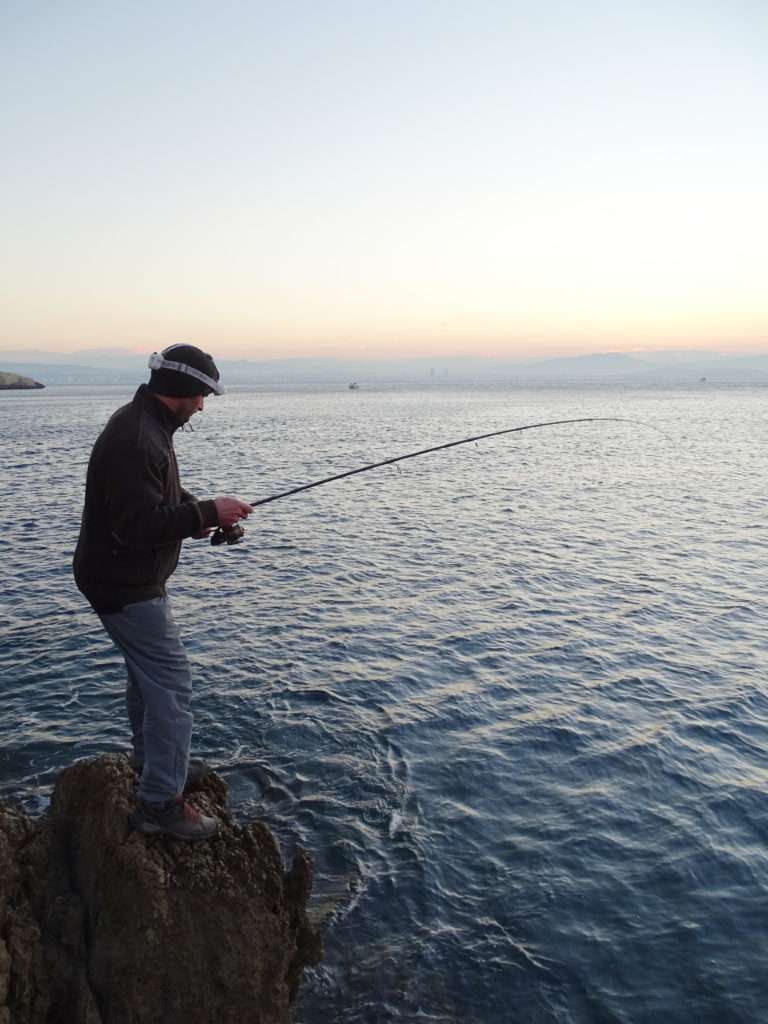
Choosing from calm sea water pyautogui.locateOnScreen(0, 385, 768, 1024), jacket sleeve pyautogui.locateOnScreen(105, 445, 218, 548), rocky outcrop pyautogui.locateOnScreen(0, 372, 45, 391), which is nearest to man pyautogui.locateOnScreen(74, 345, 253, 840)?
jacket sleeve pyautogui.locateOnScreen(105, 445, 218, 548)

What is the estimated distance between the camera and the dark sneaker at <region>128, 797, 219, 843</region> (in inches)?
183

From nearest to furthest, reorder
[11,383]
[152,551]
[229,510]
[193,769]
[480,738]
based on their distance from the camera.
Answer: [152,551] < [229,510] < [193,769] < [480,738] < [11,383]

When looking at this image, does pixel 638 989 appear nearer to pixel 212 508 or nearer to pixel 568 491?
pixel 212 508

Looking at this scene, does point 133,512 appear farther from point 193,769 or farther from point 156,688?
point 193,769

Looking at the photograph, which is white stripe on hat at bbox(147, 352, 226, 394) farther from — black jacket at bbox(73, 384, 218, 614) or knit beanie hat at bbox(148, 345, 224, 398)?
black jacket at bbox(73, 384, 218, 614)

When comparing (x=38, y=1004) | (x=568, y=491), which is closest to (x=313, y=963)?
(x=38, y=1004)

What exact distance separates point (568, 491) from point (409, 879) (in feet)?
77.6

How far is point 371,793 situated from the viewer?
7.51 meters

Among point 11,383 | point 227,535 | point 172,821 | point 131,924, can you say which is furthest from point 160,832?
A: point 11,383

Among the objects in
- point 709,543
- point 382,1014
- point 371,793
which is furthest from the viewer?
point 709,543

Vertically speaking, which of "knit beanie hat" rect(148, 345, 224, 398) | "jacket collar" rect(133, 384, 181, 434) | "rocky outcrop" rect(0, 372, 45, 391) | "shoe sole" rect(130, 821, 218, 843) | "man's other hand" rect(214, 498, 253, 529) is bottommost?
"rocky outcrop" rect(0, 372, 45, 391)

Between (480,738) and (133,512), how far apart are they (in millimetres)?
5658

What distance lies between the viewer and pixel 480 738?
344 inches

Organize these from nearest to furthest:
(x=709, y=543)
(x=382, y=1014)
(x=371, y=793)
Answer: (x=382, y=1014) → (x=371, y=793) → (x=709, y=543)
